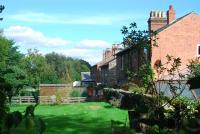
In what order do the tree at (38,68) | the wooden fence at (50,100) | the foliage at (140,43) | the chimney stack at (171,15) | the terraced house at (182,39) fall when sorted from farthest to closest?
the tree at (38,68)
the chimney stack at (171,15)
the wooden fence at (50,100)
the terraced house at (182,39)
the foliage at (140,43)

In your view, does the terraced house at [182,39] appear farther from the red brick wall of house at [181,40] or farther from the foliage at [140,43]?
the foliage at [140,43]

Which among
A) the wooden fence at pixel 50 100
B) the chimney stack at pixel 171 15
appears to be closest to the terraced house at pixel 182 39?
the chimney stack at pixel 171 15

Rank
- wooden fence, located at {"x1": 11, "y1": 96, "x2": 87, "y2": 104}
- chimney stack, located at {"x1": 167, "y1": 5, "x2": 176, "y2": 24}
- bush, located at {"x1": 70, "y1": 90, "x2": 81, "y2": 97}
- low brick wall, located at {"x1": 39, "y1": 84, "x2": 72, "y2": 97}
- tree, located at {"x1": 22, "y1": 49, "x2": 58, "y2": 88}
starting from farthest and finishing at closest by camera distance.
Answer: tree, located at {"x1": 22, "y1": 49, "x2": 58, "y2": 88}, bush, located at {"x1": 70, "y1": 90, "x2": 81, "y2": 97}, low brick wall, located at {"x1": 39, "y1": 84, "x2": 72, "y2": 97}, chimney stack, located at {"x1": 167, "y1": 5, "x2": 176, "y2": 24}, wooden fence, located at {"x1": 11, "y1": 96, "x2": 87, "y2": 104}

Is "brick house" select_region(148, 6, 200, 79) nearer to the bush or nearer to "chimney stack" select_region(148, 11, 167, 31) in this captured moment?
"chimney stack" select_region(148, 11, 167, 31)

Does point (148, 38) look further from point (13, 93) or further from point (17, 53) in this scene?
point (17, 53)

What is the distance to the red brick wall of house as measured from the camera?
46.2 meters

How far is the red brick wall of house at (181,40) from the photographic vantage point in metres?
46.2

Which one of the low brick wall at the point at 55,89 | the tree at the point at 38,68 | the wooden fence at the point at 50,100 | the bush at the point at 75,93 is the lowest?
the wooden fence at the point at 50,100

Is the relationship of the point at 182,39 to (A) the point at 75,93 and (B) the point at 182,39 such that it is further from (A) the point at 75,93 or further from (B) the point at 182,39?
(A) the point at 75,93

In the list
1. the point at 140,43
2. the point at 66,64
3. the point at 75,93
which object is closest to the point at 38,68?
the point at 75,93

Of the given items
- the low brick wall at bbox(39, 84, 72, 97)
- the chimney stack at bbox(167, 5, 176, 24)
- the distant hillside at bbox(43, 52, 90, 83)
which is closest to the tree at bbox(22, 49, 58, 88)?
the low brick wall at bbox(39, 84, 72, 97)

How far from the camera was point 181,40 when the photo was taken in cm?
4653

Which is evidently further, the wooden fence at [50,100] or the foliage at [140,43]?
the wooden fence at [50,100]

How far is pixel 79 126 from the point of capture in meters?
22.4
